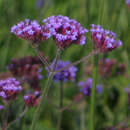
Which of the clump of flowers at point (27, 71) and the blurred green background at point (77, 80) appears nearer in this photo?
the clump of flowers at point (27, 71)

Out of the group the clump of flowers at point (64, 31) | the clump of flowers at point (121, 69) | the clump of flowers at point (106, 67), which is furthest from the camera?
the clump of flowers at point (121, 69)

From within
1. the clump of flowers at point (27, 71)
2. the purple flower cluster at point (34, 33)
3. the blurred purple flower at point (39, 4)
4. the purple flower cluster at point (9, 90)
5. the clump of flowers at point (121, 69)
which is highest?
the blurred purple flower at point (39, 4)

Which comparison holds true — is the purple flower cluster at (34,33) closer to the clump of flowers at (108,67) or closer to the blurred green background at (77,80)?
the blurred green background at (77,80)

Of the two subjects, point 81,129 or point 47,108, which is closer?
point 81,129

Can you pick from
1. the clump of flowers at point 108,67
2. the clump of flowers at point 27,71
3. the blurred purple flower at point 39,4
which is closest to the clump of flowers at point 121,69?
the clump of flowers at point 108,67

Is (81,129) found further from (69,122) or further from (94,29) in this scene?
(94,29)

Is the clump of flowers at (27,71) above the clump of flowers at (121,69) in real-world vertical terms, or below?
below

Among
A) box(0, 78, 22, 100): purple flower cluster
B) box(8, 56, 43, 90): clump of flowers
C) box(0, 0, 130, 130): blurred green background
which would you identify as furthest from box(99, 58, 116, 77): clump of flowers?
box(0, 78, 22, 100): purple flower cluster

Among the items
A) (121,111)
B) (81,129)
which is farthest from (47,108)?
(121,111)

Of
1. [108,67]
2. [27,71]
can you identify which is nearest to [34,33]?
[27,71]
